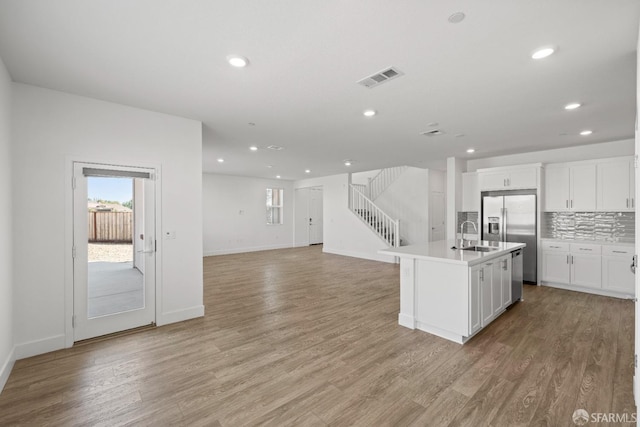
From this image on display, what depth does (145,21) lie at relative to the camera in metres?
1.95

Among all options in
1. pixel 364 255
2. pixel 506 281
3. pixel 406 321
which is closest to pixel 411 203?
pixel 364 255

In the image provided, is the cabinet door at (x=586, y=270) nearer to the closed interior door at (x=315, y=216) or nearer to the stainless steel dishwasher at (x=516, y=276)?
the stainless steel dishwasher at (x=516, y=276)

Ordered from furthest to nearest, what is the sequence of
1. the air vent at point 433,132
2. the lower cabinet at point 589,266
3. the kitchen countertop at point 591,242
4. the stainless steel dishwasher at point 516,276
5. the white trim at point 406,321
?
the kitchen countertop at point 591,242, the lower cabinet at point 589,266, the air vent at point 433,132, the stainless steel dishwasher at point 516,276, the white trim at point 406,321

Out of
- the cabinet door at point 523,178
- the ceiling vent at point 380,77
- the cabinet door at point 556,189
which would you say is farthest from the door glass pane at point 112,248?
the cabinet door at point 556,189

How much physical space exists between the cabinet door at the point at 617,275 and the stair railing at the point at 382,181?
5.75 m

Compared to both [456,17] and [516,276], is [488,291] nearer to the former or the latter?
[516,276]

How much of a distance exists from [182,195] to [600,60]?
4.57 m

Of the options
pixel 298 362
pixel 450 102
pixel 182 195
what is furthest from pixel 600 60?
pixel 182 195

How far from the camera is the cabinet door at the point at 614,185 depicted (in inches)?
190

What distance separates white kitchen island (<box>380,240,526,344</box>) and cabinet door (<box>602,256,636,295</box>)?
243cm

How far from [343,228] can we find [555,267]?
5.58 m

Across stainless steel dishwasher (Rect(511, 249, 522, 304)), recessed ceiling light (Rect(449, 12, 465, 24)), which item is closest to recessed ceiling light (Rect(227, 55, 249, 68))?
recessed ceiling light (Rect(449, 12, 465, 24))

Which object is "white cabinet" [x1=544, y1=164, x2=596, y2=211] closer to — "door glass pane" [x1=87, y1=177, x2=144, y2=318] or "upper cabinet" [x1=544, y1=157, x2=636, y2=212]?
"upper cabinet" [x1=544, y1=157, x2=636, y2=212]

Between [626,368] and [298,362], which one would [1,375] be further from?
[626,368]
